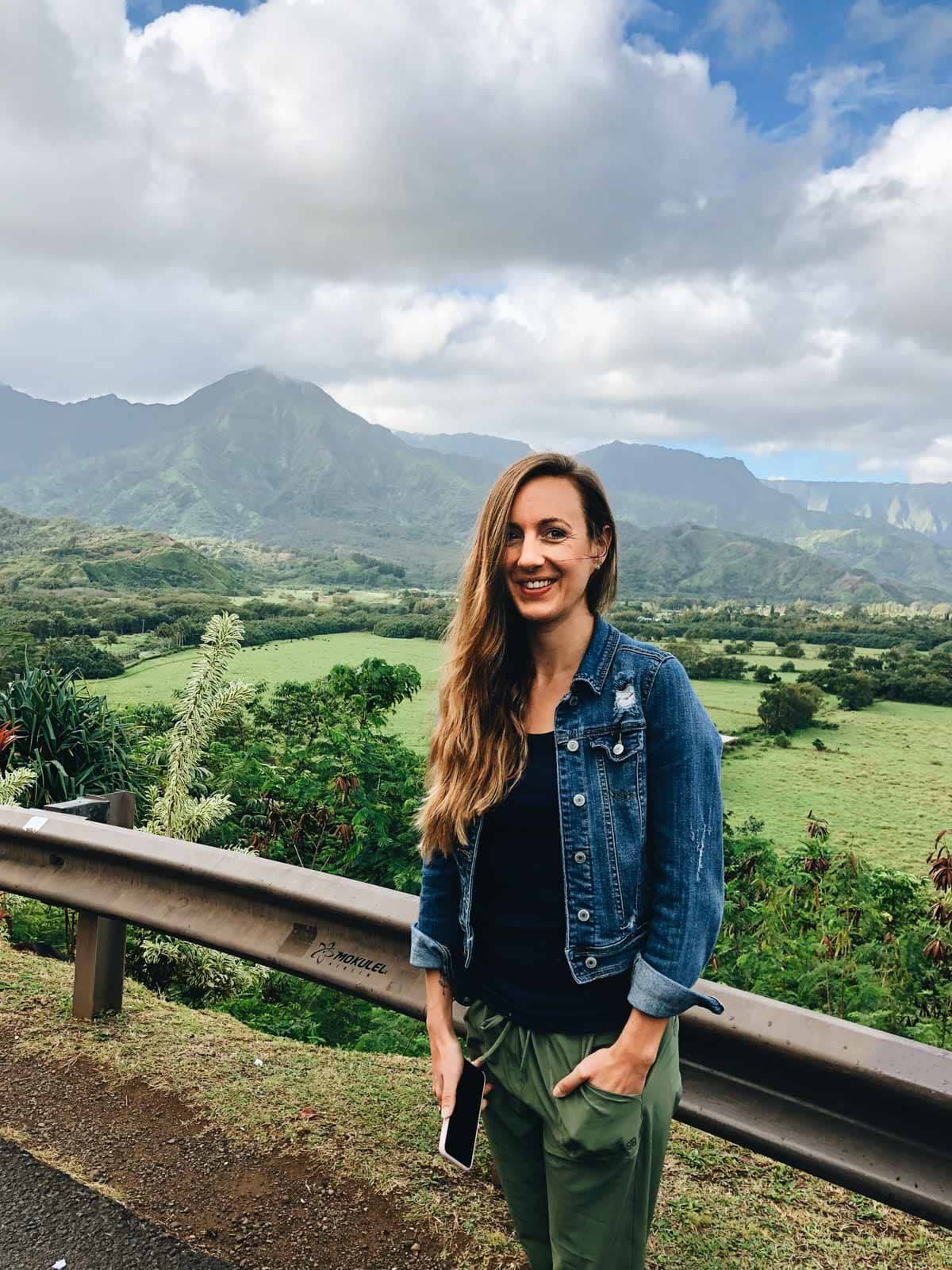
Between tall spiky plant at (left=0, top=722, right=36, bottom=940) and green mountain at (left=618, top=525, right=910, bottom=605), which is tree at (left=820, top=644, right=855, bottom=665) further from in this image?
green mountain at (left=618, top=525, right=910, bottom=605)

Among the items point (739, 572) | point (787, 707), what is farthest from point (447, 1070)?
point (739, 572)

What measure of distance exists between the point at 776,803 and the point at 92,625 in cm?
1699

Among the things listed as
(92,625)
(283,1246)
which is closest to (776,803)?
(283,1246)

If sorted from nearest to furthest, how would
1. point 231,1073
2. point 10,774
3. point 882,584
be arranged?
point 231,1073, point 10,774, point 882,584

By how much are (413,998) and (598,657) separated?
983 millimetres

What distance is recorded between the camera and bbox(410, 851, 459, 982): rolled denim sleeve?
150cm

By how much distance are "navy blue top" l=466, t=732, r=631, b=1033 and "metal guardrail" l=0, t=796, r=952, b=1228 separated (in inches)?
11.4

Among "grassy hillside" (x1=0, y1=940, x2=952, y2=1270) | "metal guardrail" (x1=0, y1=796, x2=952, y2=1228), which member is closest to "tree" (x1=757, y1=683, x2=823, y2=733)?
"grassy hillside" (x1=0, y1=940, x2=952, y2=1270)

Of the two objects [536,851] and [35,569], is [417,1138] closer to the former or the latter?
[536,851]

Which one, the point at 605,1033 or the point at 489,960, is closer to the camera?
the point at 605,1033

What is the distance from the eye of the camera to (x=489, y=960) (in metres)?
1.43

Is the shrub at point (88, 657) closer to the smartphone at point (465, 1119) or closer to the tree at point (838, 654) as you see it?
the smartphone at point (465, 1119)

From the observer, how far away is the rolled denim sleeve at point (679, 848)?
123 centimetres

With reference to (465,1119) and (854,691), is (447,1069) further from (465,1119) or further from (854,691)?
(854,691)
